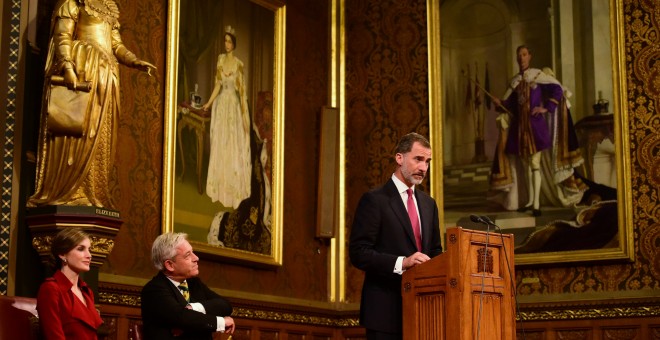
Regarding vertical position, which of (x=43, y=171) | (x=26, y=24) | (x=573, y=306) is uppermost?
(x=26, y=24)

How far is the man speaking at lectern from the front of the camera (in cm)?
565

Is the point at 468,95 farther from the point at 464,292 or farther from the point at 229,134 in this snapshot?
the point at 464,292

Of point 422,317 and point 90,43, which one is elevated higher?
point 90,43

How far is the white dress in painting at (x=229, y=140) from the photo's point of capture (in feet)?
29.1

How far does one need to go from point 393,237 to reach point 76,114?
224 cm

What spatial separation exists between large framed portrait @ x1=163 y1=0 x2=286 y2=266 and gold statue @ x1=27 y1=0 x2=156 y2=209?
1.31 m

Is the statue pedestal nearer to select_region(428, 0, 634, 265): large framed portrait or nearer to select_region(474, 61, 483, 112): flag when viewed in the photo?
select_region(428, 0, 634, 265): large framed portrait

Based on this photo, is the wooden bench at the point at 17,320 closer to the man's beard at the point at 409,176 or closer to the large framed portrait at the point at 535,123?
the man's beard at the point at 409,176

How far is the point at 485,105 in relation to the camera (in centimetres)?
979

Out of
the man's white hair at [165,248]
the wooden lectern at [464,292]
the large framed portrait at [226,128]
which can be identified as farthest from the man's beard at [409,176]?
the large framed portrait at [226,128]

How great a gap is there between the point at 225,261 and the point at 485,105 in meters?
2.72

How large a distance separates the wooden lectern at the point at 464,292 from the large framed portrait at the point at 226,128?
3203mm

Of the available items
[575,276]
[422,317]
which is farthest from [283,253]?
[422,317]

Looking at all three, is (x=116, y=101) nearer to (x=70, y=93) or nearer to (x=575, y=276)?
(x=70, y=93)
